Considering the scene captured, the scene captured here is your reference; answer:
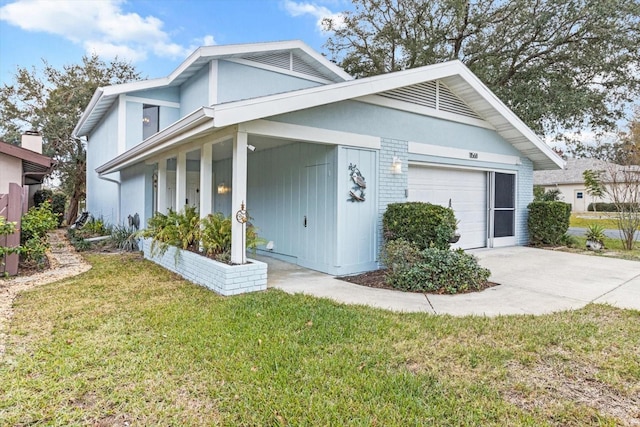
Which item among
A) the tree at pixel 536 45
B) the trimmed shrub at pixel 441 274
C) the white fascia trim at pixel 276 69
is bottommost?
the trimmed shrub at pixel 441 274

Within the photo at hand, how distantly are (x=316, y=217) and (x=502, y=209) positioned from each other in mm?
6077

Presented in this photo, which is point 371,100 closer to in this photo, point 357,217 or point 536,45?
point 357,217

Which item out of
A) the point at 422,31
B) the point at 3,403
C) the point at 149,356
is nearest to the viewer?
the point at 3,403

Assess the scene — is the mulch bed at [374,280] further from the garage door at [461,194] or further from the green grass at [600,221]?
the green grass at [600,221]

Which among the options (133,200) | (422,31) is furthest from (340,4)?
(133,200)

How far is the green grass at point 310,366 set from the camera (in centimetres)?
256

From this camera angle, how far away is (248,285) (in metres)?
5.55

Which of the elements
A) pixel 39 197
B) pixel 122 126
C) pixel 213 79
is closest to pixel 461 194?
pixel 213 79

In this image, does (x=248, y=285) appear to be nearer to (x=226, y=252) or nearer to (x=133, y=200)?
(x=226, y=252)

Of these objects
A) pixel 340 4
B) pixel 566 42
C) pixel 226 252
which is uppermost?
pixel 340 4

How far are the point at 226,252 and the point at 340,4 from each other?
1544cm

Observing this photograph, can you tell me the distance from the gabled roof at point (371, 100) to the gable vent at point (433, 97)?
8 centimetres

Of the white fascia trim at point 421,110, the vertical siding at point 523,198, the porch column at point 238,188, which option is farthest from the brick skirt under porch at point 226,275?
the vertical siding at point 523,198

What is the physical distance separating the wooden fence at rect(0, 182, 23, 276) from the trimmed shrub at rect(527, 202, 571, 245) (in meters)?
12.4
